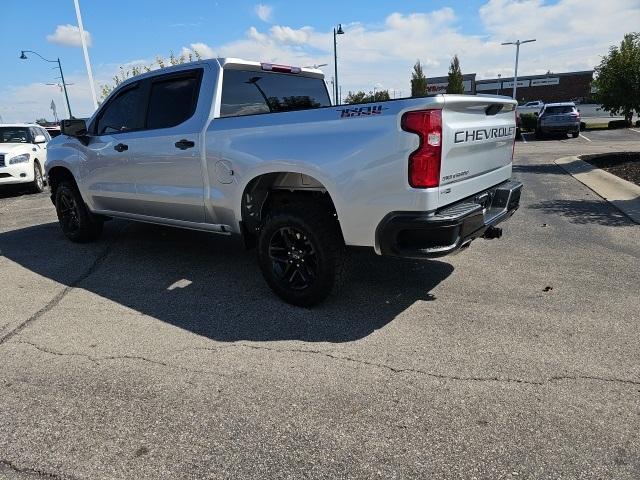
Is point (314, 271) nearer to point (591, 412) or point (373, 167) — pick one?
point (373, 167)

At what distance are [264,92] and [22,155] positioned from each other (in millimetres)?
9348

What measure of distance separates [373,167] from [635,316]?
7.52ft

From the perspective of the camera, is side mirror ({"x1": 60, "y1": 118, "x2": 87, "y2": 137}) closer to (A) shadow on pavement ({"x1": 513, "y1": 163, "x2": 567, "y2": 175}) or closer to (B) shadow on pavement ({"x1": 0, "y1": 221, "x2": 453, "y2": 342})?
(B) shadow on pavement ({"x1": 0, "y1": 221, "x2": 453, "y2": 342})

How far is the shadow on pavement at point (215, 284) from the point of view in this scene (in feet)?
12.2

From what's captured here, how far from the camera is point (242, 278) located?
477cm

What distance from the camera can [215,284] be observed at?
15.2 feet

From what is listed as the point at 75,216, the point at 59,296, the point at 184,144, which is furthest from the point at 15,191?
the point at 184,144

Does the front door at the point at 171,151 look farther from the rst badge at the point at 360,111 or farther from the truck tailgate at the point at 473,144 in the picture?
the truck tailgate at the point at 473,144

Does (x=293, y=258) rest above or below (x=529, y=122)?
above

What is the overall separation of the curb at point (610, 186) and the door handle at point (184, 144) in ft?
18.5

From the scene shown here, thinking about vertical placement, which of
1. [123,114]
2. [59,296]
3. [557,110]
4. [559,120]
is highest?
[123,114]

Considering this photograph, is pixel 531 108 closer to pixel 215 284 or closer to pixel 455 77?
pixel 455 77

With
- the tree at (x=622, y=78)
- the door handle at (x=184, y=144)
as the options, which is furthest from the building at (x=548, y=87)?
the door handle at (x=184, y=144)

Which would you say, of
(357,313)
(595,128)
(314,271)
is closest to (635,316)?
(357,313)
